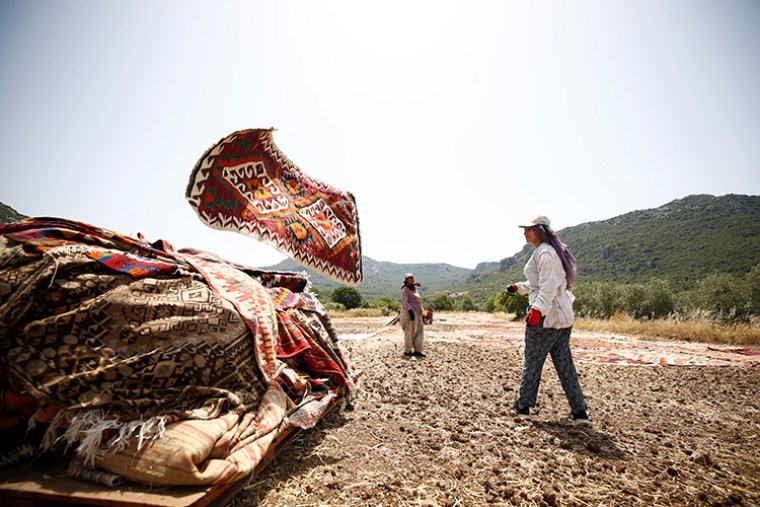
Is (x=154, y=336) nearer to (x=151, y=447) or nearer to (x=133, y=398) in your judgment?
(x=133, y=398)

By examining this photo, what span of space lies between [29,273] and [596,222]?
107m

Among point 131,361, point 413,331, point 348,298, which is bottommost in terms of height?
point 348,298

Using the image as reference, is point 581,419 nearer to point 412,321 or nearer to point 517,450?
point 517,450

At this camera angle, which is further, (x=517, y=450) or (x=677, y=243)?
(x=677, y=243)

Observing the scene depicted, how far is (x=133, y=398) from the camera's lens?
2.06 metres

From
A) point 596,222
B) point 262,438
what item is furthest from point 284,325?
point 596,222

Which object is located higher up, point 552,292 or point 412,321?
point 552,292

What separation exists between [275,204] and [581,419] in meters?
3.84

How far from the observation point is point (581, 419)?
12.4 feet

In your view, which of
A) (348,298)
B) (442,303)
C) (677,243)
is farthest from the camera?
(677,243)

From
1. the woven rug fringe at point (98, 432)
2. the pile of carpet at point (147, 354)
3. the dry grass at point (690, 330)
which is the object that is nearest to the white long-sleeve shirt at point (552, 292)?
the pile of carpet at point (147, 354)

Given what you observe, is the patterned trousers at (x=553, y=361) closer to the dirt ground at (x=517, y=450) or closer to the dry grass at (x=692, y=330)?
the dirt ground at (x=517, y=450)

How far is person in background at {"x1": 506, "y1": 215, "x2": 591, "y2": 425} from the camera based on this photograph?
375 cm

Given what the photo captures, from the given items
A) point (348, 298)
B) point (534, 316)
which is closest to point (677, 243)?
point (348, 298)
